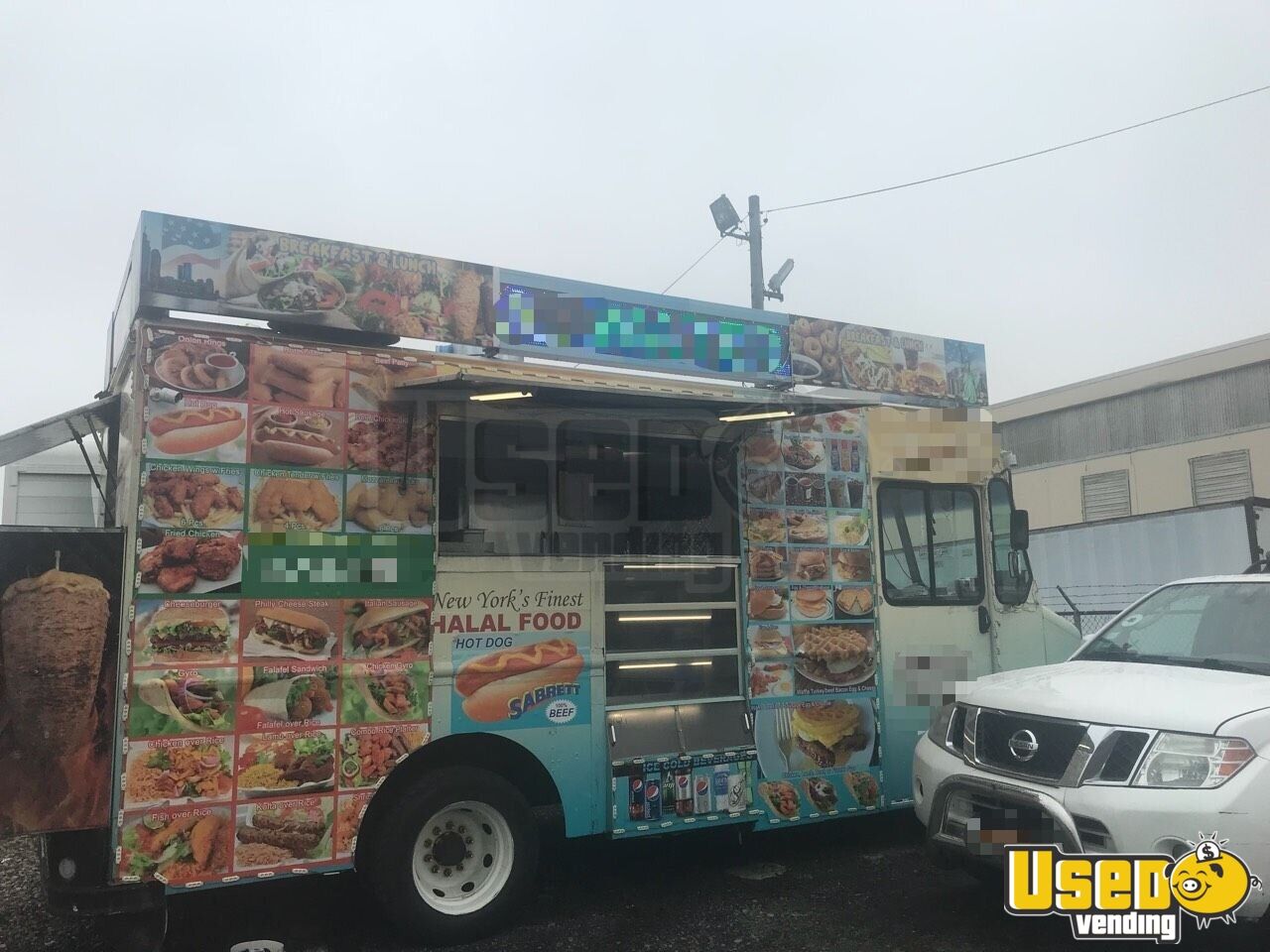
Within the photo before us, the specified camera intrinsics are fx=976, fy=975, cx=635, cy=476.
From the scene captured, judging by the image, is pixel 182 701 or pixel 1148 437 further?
pixel 1148 437

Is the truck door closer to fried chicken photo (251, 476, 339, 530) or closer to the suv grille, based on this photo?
the suv grille

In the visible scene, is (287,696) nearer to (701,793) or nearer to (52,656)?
(52,656)

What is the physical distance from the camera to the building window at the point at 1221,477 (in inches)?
837

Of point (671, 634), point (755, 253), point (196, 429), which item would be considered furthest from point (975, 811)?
point (755, 253)

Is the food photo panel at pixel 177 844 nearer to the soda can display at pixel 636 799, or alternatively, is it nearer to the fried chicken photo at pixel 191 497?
the fried chicken photo at pixel 191 497

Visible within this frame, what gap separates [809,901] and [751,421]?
292 cm

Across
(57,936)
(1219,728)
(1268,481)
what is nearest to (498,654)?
(57,936)

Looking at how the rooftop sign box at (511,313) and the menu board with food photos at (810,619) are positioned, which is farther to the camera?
the menu board with food photos at (810,619)

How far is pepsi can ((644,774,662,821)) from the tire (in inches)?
26.3

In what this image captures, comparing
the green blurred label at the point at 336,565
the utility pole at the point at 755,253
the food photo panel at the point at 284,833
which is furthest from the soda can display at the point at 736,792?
the utility pole at the point at 755,253

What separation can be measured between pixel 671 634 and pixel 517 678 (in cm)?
109

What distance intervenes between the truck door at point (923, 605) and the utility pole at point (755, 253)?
9021 millimetres

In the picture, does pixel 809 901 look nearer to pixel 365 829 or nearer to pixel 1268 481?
pixel 365 829

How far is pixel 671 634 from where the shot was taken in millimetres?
5965
